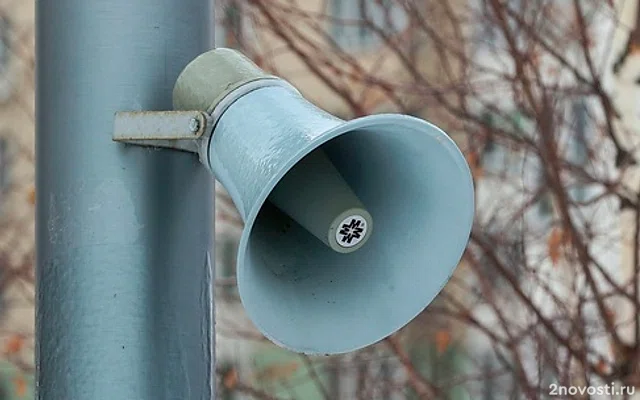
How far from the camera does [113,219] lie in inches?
69.3

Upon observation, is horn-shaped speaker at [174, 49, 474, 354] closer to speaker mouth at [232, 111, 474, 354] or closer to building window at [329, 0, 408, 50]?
speaker mouth at [232, 111, 474, 354]

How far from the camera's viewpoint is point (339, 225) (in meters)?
1.74

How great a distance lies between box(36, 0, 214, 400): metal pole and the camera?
1748 millimetres

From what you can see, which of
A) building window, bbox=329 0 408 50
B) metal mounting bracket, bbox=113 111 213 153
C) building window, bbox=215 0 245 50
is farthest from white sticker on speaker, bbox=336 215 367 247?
building window, bbox=215 0 245 50

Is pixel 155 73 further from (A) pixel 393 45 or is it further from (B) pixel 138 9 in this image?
(A) pixel 393 45

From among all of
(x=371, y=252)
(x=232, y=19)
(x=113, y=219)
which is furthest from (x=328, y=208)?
(x=232, y=19)

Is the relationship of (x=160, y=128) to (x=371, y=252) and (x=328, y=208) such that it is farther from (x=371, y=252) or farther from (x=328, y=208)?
(x=371, y=252)

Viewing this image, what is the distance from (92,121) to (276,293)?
1.22 ft

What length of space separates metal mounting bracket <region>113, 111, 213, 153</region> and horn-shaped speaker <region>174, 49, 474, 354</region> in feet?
0.07

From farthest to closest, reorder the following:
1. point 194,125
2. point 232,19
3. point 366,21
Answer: point 232,19
point 366,21
point 194,125

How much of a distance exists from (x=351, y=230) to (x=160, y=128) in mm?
315

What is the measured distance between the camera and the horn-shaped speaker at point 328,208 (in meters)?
1.66

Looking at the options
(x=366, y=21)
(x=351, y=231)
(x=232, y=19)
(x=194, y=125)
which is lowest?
(x=351, y=231)

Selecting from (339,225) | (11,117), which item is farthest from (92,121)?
(11,117)
